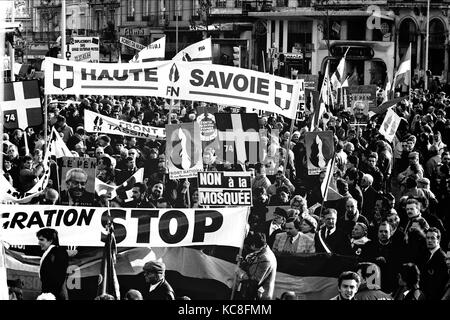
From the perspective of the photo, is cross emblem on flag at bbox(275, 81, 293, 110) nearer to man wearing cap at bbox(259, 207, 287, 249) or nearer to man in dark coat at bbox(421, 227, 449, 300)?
man wearing cap at bbox(259, 207, 287, 249)

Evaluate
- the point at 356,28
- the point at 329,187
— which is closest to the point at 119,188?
the point at 329,187

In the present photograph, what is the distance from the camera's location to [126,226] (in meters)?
9.31

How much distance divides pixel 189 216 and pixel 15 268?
1.37m

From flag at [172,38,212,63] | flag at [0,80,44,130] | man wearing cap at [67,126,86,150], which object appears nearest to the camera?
flag at [0,80,44,130]

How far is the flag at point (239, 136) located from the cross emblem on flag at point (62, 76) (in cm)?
211

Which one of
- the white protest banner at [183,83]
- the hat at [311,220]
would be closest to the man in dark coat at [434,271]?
the hat at [311,220]

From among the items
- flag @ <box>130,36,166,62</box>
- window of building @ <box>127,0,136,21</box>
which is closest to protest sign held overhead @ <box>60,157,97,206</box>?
flag @ <box>130,36,166,62</box>

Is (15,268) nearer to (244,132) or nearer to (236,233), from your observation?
(236,233)

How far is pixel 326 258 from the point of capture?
9328 mm

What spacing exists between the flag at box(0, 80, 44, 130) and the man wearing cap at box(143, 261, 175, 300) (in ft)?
19.1

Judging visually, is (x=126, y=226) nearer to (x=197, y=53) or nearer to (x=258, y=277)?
(x=258, y=277)

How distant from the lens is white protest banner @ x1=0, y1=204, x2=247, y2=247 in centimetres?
930

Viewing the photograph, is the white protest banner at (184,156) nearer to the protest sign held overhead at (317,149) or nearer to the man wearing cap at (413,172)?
the protest sign held overhead at (317,149)
